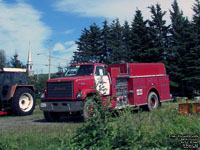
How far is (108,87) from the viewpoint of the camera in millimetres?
11805

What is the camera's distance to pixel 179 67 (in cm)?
3450

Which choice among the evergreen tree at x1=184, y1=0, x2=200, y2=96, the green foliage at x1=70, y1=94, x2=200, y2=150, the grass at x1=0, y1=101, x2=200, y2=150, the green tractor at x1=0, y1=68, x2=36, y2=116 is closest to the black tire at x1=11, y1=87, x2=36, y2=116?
the green tractor at x1=0, y1=68, x2=36, y2=116

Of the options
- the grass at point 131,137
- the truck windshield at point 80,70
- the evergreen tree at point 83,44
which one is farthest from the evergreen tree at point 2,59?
the grass at point 131,137

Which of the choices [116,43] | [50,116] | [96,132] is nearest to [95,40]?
[116,43]

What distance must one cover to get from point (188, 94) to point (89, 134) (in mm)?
31702

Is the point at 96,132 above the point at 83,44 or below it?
below

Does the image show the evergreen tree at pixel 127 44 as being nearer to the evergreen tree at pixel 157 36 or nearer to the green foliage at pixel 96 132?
the evergreen tree at pixel 157 36

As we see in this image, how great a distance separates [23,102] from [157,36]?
2553cm

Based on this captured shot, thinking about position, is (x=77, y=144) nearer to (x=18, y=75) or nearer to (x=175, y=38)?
(x=18, y=75)

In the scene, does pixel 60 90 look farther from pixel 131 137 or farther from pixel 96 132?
pixel 131 137

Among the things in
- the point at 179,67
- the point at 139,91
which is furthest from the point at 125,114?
the point at 179,67

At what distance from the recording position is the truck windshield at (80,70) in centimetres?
1180

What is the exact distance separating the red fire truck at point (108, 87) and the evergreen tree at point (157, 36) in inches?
830

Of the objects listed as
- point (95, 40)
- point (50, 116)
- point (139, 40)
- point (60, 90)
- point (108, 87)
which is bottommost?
point (50, 116)
